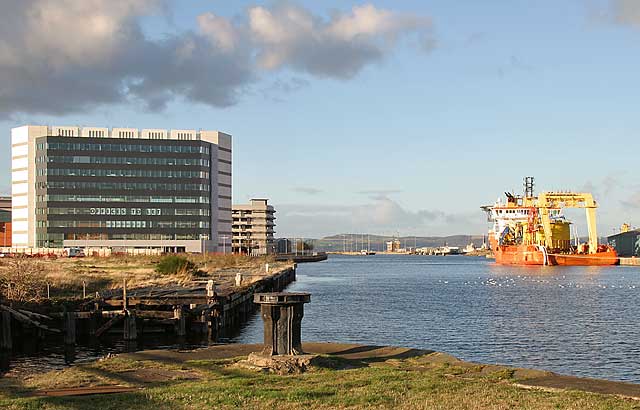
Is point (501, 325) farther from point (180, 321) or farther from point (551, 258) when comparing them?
point (551, 258)

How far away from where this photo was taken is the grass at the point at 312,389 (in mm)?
14383

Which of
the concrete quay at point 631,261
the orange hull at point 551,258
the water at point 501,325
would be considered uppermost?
the orange hull at point 551,258

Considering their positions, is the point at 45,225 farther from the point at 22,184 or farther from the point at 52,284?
the point at 52,284

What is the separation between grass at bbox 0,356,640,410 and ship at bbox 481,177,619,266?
127m

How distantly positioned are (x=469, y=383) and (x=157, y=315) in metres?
24.9

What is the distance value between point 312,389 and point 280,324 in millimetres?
4135

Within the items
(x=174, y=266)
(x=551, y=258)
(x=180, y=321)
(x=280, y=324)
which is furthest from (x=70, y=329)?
(x=551, y=258)

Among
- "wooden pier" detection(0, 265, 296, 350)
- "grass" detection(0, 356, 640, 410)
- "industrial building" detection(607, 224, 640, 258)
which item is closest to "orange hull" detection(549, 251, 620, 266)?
"industrial building" detection(607, 224, 640, 258)

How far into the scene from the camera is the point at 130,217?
165m

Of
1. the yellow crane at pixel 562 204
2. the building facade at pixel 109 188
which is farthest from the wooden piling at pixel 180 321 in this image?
the building facade at pixel 109 188

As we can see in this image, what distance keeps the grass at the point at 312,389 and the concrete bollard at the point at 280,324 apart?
A: 999 millimetres

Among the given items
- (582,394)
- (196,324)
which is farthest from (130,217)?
(582,394)

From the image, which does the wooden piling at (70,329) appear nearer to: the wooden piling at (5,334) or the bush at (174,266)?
the wooden piling at (5,334)

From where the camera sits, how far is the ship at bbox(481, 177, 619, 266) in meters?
142
